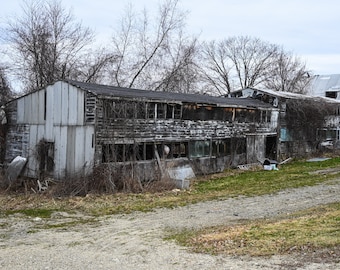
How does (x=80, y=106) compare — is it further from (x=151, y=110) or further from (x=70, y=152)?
(x=151, y=110)

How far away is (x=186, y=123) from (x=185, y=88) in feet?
53.9

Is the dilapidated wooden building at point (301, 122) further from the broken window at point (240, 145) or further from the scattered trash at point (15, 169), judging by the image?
the scattered trash at point (15, 169)

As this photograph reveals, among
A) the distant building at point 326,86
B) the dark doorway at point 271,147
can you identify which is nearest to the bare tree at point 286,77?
the distant building at point 326,86

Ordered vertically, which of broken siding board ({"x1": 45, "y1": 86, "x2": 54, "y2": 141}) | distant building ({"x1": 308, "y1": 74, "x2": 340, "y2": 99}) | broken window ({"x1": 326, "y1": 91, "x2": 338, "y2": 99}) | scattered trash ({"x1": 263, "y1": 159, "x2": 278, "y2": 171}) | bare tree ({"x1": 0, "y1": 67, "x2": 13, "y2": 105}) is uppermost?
distant building ({"x1": 308, "y1": 74, "x2": 340, "y2": 99})

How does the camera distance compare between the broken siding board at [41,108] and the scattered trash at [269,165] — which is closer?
the broken siding board at [41,108]

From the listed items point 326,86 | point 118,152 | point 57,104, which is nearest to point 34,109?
point 57,104

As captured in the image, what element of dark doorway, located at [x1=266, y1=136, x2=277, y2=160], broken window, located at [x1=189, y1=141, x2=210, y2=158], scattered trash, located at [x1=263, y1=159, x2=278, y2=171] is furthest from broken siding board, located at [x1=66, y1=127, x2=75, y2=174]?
dark doorway, located at [x1=266, y1=136, x2=277, y2=160]

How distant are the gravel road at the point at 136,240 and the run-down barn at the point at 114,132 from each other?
4527mm

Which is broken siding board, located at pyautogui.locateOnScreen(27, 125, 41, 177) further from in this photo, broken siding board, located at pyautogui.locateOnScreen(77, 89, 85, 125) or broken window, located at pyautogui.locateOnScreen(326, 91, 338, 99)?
broken window, located at pyautogui.locateOnScreen(326, 91, 338, 99)

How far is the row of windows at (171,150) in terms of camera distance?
17.2 meters

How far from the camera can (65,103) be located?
56.3ft

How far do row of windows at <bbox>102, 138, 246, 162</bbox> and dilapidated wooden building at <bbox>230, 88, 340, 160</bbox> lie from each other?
5.24m

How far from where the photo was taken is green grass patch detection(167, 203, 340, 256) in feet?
25.7

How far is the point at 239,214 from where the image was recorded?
496 inches
